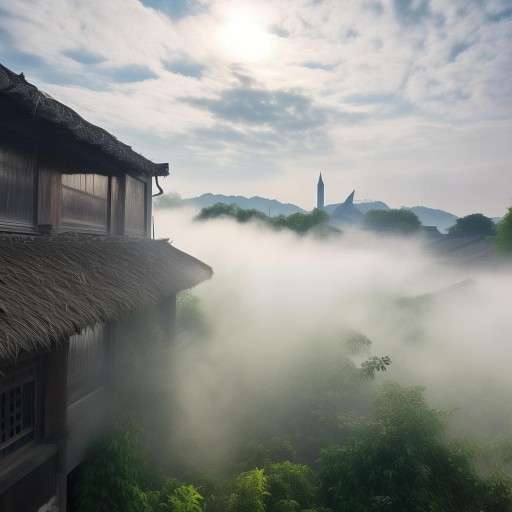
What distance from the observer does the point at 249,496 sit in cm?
823

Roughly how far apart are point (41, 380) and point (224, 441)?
968 centimetres

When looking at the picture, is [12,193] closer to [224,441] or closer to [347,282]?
[224,441]

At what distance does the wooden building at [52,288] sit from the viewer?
520cm

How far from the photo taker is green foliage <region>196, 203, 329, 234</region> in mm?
50125

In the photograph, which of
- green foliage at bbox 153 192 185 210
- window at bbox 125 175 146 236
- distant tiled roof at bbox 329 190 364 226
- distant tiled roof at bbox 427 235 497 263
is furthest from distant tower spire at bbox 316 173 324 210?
window at bbox 125 175 146 236

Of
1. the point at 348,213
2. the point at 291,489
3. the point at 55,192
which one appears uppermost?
the point at 348,213

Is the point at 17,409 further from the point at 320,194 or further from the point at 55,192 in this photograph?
the point at 320,194

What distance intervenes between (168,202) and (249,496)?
87669 mm

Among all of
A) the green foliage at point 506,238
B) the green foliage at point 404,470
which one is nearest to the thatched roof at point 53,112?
the green foliage at point 404,470

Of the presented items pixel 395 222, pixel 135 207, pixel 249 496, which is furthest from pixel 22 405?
pixel 395 222

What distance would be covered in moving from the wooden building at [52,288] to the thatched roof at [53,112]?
0.07ft

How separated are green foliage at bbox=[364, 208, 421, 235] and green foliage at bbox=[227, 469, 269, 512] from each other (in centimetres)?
6445

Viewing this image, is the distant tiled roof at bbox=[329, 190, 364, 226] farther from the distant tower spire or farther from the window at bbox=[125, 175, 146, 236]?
the window at bbox=[125, 175, 146, 236]

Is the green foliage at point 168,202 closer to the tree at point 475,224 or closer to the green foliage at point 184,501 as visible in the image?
the tree at point 475,224
